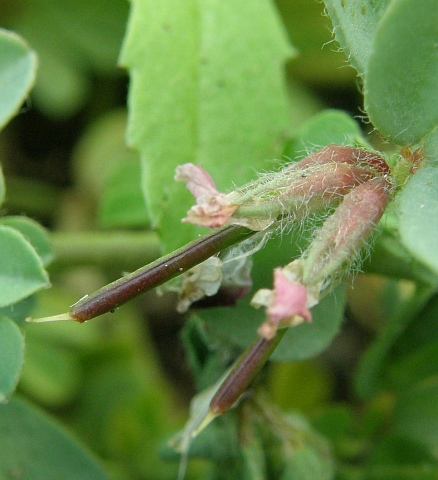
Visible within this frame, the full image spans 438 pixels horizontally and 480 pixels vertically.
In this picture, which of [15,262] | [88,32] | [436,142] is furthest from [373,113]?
[88,32]

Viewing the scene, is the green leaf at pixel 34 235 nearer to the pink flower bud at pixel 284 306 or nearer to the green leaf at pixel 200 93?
the green leaf at pixel 200 93

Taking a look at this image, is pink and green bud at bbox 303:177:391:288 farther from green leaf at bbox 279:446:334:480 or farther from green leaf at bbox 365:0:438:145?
green leaf at bbox 279:446:334:480

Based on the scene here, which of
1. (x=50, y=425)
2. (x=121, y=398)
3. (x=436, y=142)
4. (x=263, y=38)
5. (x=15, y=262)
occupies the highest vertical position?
(x=436, y=142)

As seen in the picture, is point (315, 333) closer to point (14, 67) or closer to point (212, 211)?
point (212, 211)

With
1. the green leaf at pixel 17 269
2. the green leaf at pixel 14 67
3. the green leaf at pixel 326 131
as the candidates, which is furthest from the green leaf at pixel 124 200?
the green leaf at pixel 17 269

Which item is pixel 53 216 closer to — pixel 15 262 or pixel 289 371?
pixel 289 371

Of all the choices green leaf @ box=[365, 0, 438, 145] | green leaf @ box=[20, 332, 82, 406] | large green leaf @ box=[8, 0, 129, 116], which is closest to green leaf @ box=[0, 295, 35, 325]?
green leaf @ box=[365, 0, 438, 145]

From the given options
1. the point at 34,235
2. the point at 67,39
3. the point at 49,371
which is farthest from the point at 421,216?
the point at 67,39
